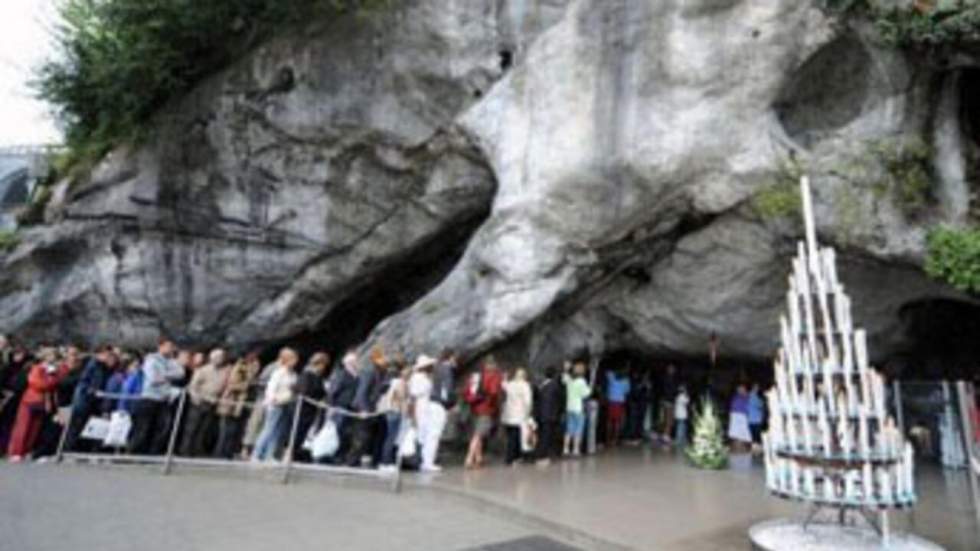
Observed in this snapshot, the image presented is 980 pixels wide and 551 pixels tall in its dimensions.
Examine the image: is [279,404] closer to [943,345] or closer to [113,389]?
[113,389]

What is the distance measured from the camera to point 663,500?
980cm

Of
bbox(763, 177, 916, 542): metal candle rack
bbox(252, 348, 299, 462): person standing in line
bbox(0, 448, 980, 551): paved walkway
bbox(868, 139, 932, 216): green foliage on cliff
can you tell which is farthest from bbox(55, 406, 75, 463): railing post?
bbox(868, 139, 932, 216): green foliage on cliff

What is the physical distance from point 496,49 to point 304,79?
3995mm

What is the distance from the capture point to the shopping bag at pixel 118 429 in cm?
1183

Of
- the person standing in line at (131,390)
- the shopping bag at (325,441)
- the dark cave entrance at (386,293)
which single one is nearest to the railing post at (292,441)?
the shopping bag at (325,441)

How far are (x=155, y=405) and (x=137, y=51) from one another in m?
7.90

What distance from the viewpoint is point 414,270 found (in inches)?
725

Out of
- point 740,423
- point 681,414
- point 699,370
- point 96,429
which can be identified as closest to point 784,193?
point 740,423

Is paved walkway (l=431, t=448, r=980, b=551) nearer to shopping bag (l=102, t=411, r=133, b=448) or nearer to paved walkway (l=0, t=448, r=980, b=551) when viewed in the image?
paved walkway (l=0, t=448, r=980, b=551)

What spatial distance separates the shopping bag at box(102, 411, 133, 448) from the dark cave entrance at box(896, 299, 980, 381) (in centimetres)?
1319

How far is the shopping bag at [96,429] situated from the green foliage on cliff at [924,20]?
12.0 metres

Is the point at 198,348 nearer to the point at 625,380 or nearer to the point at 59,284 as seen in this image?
the point at 59,284

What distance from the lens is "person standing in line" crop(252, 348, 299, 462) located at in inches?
446

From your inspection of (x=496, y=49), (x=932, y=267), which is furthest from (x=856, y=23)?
(x=496, y=49)
